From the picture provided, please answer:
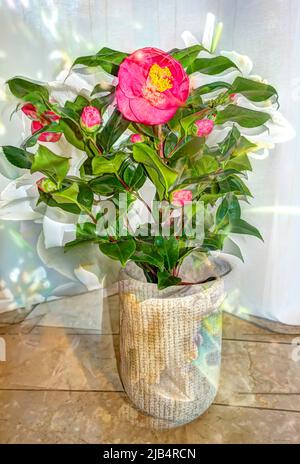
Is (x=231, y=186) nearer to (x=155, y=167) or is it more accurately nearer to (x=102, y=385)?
(x=155, y=167)

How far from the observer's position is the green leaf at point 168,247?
695 millimetres

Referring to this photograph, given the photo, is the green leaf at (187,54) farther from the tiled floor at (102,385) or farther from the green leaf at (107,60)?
the tiled floor at (102,385)

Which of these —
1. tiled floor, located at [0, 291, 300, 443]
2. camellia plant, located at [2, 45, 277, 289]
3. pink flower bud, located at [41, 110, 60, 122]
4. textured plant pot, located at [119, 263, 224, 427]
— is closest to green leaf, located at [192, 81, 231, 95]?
camellia plant, located at [2, 45, 277, 289]

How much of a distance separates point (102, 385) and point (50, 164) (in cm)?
63

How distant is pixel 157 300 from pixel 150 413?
28 centimetres

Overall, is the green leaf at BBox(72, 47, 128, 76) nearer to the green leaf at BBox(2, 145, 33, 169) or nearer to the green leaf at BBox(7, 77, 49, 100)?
the green leaf at BBox(7, 77, 49, 100)

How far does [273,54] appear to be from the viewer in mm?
1044

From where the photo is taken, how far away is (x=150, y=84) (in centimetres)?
53

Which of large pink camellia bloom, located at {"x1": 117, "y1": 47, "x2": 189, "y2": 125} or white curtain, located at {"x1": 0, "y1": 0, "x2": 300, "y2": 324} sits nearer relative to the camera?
large pink camellia bloom, located at {"x1": 117, "y1": 47, "x2": 189, "y2": 125}

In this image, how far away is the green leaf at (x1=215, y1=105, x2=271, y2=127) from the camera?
0.61m

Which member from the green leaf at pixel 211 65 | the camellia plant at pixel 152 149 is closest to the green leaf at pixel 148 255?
the camellia plant at pixel 152 149

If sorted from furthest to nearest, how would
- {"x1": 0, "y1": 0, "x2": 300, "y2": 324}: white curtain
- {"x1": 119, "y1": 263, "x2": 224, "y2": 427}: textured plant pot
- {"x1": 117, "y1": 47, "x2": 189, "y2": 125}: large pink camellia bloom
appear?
{"x1": 0, "y1": 0, "x2": 300, "y2": 324}: white curtain → {"x1": 119, "y1": 263, "x2": 224, "y2": 427}: textured plant pot → {"x1": 117, "y1": 47, "x2": 189, "y2": 125}: large pink camellia bloom

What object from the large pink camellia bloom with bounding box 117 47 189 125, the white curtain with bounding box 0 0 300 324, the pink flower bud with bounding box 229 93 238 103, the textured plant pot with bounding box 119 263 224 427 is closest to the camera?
the large pink camellia bloom with bounding box 117 47 189 125

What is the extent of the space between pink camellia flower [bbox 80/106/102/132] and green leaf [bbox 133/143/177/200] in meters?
0.07
